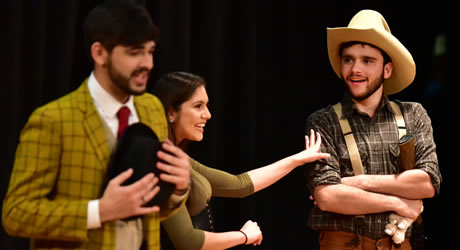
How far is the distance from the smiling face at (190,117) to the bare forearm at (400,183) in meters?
0.76

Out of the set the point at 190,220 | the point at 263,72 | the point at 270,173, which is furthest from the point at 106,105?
the point at 263,72

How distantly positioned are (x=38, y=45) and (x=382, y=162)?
1.75 m

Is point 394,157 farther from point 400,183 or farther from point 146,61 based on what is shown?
point 146,61

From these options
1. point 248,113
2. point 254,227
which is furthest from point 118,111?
point 248,113

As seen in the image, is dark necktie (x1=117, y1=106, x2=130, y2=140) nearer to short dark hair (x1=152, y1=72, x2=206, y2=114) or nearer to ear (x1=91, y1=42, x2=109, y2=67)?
ear (x1=91, y1=42, x2=109, y2=67)

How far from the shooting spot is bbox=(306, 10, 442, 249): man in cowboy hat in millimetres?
2619

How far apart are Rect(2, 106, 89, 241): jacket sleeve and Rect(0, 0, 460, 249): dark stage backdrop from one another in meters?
1.59

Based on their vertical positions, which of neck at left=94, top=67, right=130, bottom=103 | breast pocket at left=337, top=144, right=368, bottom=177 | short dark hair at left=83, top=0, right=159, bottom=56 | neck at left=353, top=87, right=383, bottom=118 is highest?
short dark hair at left=83, top=0, right=159, bottom=56

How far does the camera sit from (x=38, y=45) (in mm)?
3004

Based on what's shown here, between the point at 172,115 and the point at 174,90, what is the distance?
95 mm

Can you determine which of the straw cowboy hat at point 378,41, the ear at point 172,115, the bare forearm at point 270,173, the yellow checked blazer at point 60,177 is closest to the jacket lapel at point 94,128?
the yellow checked blazer at point 60,177

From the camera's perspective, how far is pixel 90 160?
1.49m

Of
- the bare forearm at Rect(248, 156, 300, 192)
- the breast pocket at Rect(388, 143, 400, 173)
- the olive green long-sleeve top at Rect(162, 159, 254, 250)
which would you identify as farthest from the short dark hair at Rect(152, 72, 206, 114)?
the breast pocket at Rect(388, 143, 400, 173)

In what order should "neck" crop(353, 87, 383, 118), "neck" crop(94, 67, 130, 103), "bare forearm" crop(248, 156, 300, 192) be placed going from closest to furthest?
"neck" crop(94, 67, 130, 103) < "bare forearm" crop(248, 156, 300, 192) < "neck" crop(353, 87, 383, 118)
